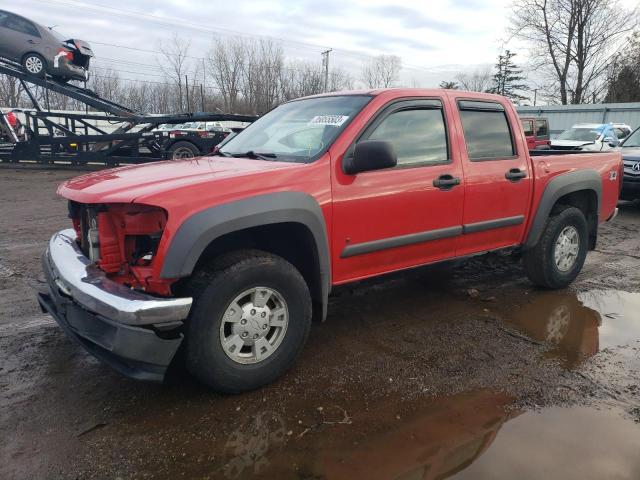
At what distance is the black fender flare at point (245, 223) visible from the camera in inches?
102

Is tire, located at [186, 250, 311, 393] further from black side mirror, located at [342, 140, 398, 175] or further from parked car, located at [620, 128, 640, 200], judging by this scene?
parked car, located at [620, 128, 640, 200]

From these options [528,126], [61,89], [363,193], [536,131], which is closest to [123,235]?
[363,193]

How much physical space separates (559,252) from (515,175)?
47.4 inches

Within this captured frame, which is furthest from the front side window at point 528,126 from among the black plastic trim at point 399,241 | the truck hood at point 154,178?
the truck hood at point 154,178

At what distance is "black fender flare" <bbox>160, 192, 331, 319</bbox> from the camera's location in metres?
2.58

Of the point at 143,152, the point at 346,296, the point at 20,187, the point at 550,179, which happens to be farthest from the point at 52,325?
the point at 143,152

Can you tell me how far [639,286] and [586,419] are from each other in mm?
3133

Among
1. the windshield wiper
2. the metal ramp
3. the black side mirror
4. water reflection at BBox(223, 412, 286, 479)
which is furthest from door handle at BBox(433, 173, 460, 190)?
the metal ramp

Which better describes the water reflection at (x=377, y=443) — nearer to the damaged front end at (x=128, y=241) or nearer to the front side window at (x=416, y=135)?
the damaged front end at (x=128, y=241)

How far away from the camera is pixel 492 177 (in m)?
4.11

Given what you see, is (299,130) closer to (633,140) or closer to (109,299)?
(109,299)

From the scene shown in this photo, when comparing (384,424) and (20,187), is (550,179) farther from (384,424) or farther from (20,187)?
(20,187)

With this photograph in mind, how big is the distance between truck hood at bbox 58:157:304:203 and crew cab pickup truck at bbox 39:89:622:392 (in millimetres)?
19

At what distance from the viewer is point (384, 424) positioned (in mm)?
2715
